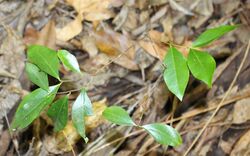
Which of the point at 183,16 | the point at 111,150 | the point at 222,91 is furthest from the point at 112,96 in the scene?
the point at 183,16

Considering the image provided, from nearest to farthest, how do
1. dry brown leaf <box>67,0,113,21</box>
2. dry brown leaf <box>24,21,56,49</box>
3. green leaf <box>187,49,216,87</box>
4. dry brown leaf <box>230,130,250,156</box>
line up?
green leaf <box>187,49,216,87</box>, dry brown leaf <box>230,130,250,156</box>, dry brown leaf <box>24,21,56,49</box>, dry brown leaf <box>67,0,113,21</box>

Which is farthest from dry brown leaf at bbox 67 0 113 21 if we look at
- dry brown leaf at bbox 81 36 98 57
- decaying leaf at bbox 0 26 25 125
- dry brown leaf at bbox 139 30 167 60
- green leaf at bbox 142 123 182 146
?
green leaf at bbox 142 123 182 146

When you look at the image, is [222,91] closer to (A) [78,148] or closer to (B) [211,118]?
(B) [211,118]

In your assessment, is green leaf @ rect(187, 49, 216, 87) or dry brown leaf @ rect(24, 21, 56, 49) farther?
dry brown leaf @ rect(24, 21, 56, 49)

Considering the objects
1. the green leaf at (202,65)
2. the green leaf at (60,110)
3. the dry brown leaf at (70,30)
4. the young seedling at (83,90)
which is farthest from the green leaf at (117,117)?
the dry brown leaf at (70,30)

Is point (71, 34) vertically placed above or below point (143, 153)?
above

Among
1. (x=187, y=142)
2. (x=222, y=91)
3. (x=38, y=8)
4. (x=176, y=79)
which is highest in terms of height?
(x=38, y=8)

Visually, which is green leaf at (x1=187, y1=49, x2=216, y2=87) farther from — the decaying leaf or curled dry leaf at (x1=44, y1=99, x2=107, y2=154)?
the decaying leaf
